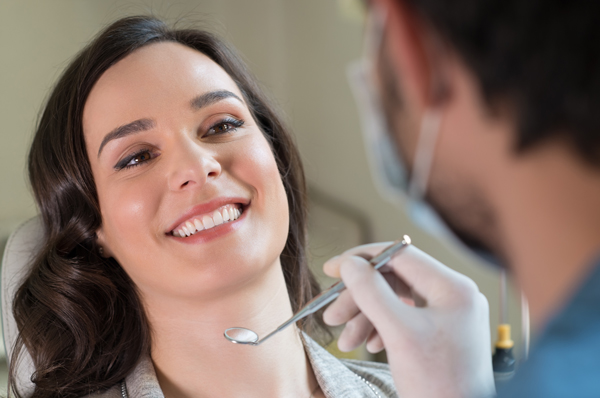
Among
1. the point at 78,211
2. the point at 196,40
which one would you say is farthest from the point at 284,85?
the point at 78,211

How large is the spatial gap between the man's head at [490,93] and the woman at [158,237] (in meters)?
0.70

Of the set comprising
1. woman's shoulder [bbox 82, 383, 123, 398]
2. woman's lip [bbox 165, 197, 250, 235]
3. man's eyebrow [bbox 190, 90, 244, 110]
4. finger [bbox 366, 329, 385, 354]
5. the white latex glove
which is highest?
man's eyebrow [bbox 190, 90, 244, 110]

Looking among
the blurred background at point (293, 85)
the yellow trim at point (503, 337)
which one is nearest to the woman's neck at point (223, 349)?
the yellow trim at point (503, 337)

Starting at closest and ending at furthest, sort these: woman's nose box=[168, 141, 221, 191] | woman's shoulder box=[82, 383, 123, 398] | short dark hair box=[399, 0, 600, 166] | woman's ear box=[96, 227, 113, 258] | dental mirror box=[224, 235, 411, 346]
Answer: short dark hair box=[399, 0, 600, 166], dental mirror box=[224, 235, 411, 346], woman's nose box=[168, 141, 221, 191], woman's shoulder box=[82, 383, 123, 398], woman's ear box=[96, 227, 113, 258]

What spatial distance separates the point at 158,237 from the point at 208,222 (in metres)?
0.10

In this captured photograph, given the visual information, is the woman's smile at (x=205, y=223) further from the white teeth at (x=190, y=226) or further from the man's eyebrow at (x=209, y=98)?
the man's eyebrow at (x=209, y=98)

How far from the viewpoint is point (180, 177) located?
3.54 feet

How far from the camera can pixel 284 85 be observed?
2939mm

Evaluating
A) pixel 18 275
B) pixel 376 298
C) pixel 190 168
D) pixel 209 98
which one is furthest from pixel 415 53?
pixel 18 275

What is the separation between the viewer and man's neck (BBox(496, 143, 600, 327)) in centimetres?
38

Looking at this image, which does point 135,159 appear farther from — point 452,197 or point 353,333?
point 452,197

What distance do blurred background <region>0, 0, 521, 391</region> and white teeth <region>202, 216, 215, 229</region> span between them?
73cm

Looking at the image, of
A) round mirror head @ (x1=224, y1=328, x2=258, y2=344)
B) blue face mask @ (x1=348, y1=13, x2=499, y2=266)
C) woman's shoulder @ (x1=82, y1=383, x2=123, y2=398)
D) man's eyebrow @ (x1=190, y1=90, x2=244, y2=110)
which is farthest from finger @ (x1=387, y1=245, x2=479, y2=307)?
woman's shoulder @ (x1=82, y1=383, x2=123, y2=398)

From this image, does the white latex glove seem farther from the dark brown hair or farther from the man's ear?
the dark brown hair
